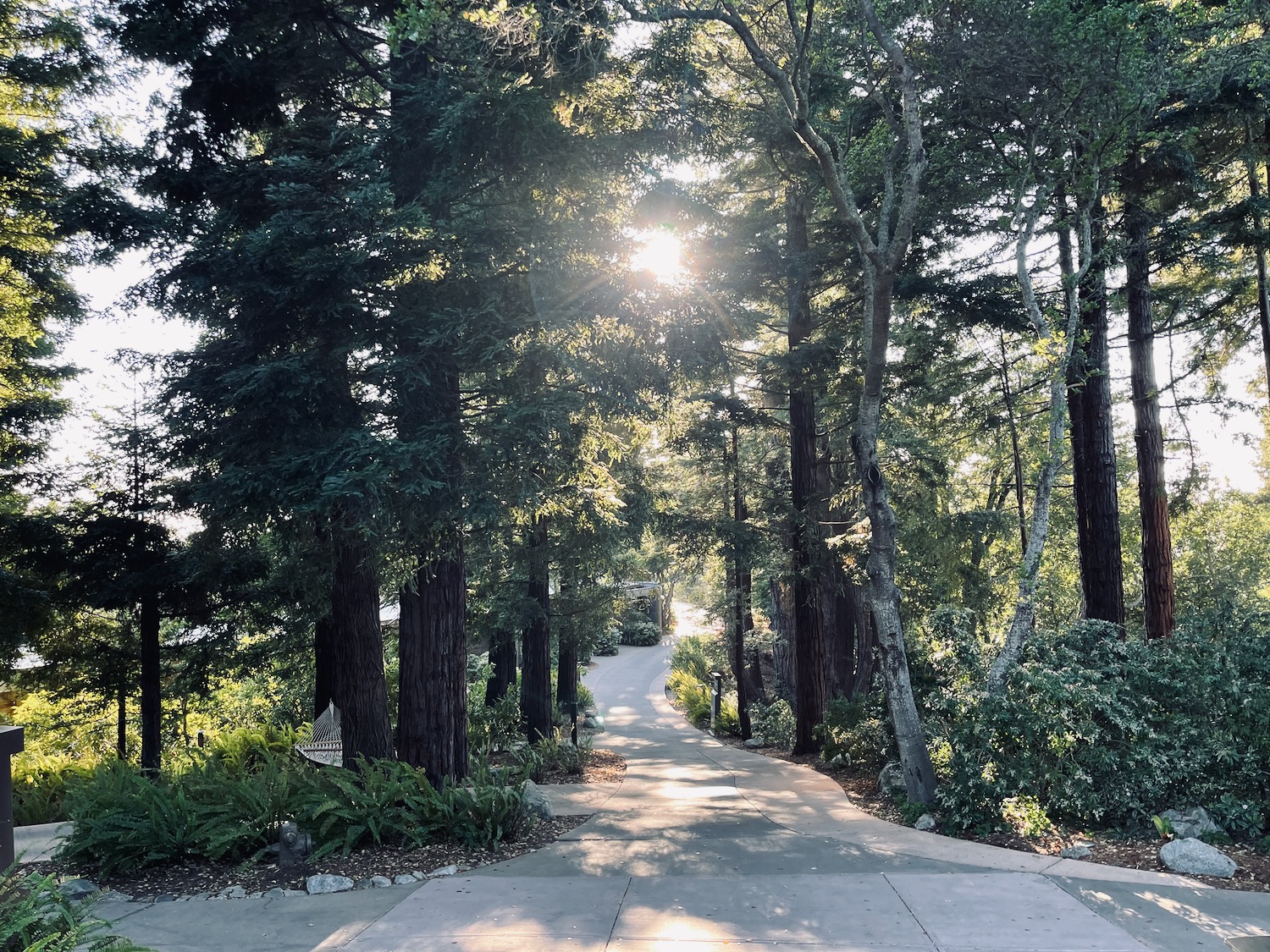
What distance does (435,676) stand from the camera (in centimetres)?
873

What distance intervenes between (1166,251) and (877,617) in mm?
6967

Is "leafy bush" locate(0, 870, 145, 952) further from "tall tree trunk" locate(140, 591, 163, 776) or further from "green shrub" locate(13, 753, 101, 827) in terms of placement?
"tall tree trunk" locate(140, 591, 163, 776)

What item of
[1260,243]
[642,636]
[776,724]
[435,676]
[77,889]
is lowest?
[642,636]

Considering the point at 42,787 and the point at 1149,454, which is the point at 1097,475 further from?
the point at 42,787

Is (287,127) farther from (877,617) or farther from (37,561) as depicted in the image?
(877,617)

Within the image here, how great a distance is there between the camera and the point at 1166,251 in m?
11.4

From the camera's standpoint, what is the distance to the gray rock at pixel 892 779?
919 centimetres

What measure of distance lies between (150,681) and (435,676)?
5359 millimetres

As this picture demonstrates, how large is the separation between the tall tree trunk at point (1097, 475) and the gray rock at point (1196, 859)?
503cm

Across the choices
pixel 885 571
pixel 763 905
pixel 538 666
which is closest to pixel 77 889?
pixel 763 905

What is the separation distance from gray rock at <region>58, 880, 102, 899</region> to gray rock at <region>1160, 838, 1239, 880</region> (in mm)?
→ 7775

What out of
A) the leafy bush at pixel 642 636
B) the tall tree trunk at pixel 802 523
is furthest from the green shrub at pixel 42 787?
the leafy bush at pixel 642 636

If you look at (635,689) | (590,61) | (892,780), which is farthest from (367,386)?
(635,689)

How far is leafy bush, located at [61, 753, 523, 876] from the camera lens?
6738 millimetres
